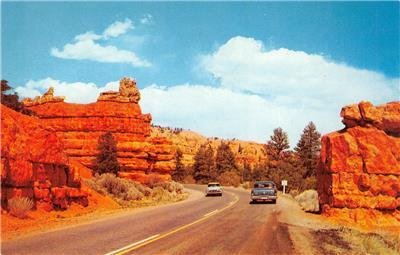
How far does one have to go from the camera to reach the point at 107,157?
50.8 metres

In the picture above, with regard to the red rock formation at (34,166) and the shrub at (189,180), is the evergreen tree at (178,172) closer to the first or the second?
the shrub at (189,180)

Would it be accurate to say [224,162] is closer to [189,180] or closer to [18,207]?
[189,180]

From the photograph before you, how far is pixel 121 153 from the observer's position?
54.3 metres

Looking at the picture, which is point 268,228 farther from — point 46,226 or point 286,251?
point 46,226

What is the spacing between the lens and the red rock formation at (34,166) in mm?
18641

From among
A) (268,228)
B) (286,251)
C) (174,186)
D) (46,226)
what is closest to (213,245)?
(286,251)

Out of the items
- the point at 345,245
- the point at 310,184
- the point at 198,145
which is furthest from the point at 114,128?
the point at 198,145

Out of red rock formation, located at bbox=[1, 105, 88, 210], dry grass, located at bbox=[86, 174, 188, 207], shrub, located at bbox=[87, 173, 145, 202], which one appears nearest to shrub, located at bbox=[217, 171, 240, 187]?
dry grass, located at bbox=[86, 174, 188, 207]

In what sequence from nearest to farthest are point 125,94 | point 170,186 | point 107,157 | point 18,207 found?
point 18,207 → point 107,157 → point 170,186 → point 125,94

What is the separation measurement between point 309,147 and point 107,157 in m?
39.1

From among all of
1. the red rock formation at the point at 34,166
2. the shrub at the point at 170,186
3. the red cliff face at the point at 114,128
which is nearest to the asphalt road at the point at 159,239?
the red rock formation at the point at 34,166

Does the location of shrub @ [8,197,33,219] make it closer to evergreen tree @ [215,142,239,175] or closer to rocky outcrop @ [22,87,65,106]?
rocky outcrop @ [22,87,65,106]

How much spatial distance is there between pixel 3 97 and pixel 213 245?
30.0m

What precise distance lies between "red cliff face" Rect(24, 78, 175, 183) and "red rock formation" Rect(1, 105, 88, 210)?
30114mm
